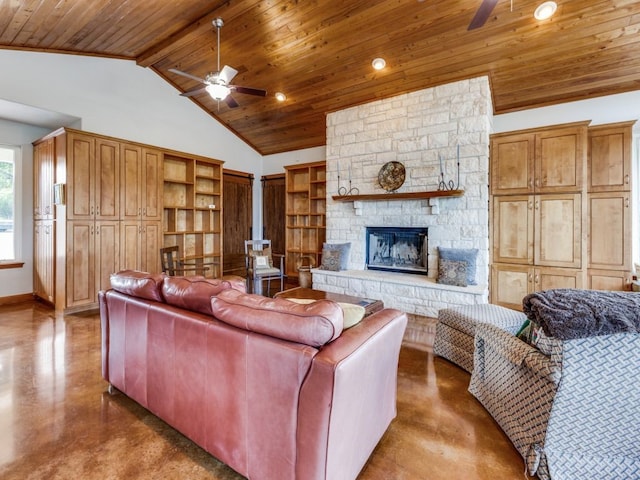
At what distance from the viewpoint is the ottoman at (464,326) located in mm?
2396

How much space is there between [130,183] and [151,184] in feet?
1.02

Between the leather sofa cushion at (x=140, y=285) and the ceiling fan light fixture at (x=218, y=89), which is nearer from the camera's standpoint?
the leather sofa cushion at (x=140, y=285)

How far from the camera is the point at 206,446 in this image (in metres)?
1.51

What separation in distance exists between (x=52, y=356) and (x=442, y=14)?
5.13m

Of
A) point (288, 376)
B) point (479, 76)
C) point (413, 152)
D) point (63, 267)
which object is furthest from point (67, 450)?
point (479, 76)

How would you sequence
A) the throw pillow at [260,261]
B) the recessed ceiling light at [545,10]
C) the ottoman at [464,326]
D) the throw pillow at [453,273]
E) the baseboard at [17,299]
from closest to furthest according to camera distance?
the ottoman at [464,326]
the recessed ceiling light at [545,10]
the throw pillow at [453,273]
the baseboard at [17,299]
the throw pillow at [260,261]

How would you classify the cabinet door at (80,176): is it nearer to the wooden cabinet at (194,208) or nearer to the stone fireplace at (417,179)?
the wooden cabinet at (194,208)

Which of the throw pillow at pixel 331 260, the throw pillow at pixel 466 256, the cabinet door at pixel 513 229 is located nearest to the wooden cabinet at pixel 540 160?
the cabinet door at pixel 513 229

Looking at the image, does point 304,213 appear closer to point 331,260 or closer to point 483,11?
point 331,260

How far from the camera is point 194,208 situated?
5562mm

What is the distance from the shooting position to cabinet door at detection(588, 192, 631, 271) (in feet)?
11.9

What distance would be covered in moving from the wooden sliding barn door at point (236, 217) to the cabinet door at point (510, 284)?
4.89 metres

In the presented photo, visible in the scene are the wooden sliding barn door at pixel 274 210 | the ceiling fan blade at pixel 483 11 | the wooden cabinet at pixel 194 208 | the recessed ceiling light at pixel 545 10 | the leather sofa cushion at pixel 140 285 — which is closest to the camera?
the leather sofa cushion at pixel 140 285

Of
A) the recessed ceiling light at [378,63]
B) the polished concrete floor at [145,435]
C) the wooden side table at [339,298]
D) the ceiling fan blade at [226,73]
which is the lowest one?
the polished concrete floor at [145,435]
